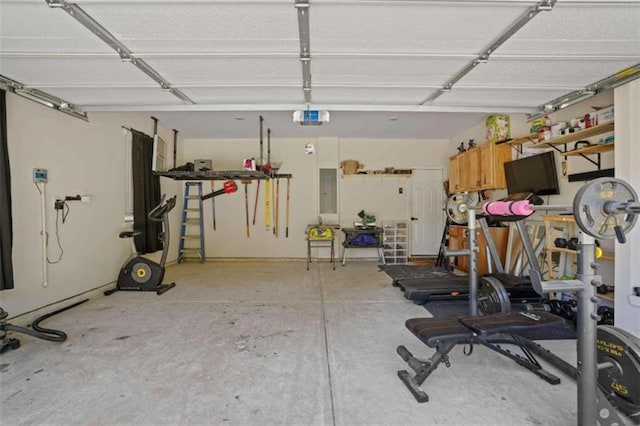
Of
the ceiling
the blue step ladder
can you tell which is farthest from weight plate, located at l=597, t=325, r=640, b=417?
the blue step ladder

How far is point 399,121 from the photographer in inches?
211

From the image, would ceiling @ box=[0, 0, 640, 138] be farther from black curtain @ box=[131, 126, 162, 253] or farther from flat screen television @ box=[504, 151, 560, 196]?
black curtain @ box=[131, 126, 162, 253]

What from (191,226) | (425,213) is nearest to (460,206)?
(425,213)

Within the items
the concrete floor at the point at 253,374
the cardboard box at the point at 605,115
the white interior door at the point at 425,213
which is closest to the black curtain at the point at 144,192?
the concrete floor at the point at 253,374

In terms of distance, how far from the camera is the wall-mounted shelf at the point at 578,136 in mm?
3089

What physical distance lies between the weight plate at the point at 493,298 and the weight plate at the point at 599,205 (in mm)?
1406

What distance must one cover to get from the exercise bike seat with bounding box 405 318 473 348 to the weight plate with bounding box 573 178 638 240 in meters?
0.97

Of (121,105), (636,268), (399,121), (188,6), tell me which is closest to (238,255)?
(121,105)

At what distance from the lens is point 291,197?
6754mm

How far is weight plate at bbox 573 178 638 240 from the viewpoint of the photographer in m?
1.43

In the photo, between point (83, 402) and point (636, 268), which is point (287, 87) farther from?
point (636, 268)

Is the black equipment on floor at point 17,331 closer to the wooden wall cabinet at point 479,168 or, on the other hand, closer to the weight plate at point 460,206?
the weight plate at point 460,206

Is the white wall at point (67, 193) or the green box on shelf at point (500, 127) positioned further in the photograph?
the green box on shelf at point (500, 127)

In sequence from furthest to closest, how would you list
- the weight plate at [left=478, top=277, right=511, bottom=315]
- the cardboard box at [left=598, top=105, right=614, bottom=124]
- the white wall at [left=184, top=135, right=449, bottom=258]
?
the white wall at [left=184, top=135, right=449, bottom=258] < the cardboard box at [left=598, top=105, right=614, bottom=124] < the weight plate at [left=478, top=277, right=511, bottom=315]
